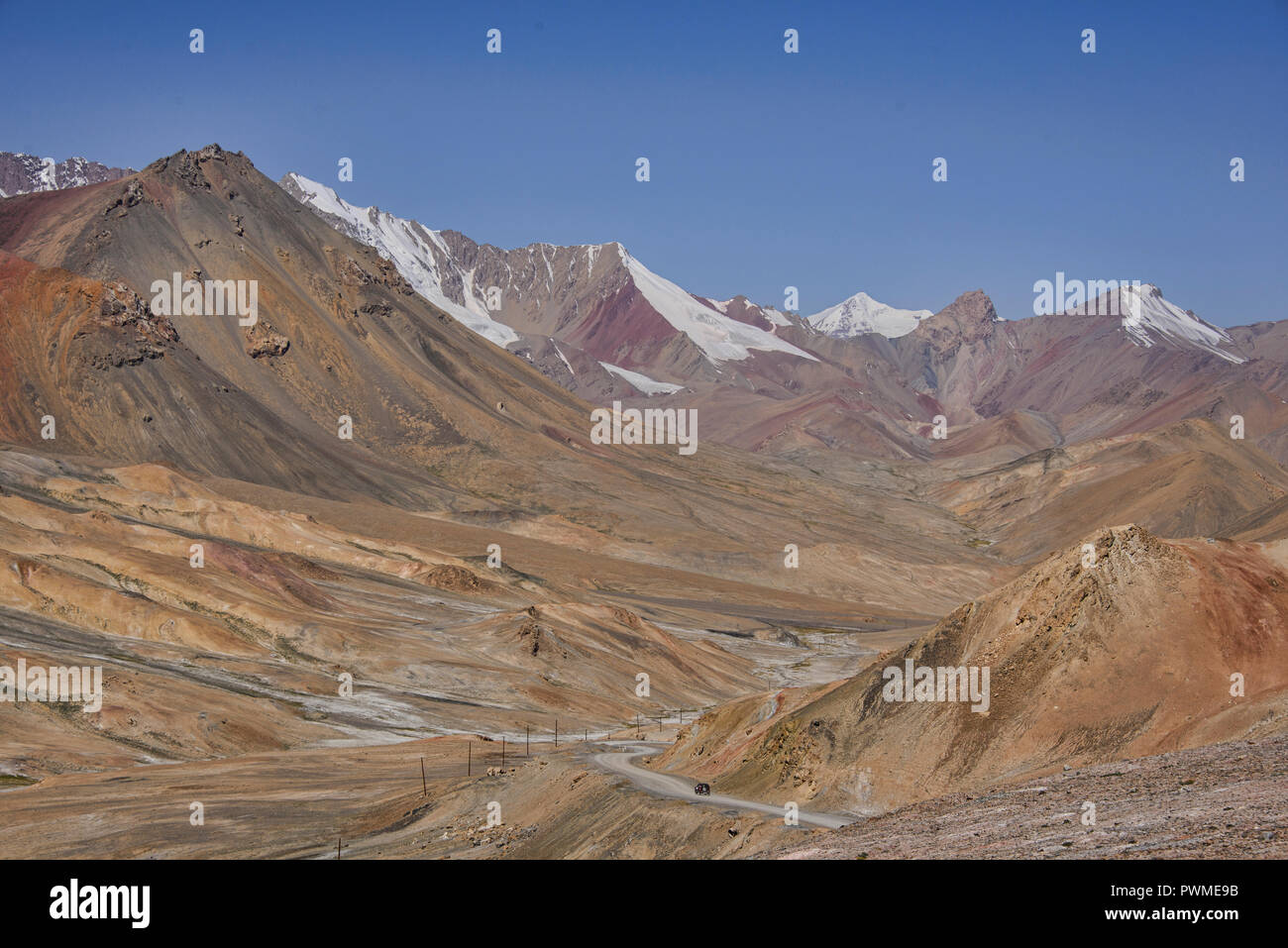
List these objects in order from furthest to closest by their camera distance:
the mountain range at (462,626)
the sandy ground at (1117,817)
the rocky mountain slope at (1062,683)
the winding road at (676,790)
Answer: the mountain range at (462,626), the rocky mountain slope at (1062,683), the winding road at (676,790), the sandy ground at (1117,817)

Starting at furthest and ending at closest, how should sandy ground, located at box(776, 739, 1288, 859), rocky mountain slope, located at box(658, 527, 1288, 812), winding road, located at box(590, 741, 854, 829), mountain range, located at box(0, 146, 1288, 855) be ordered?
mountain range, located at box(0, 146, 1288, 855), rocky mountain slope, located at box(658, 527, 1288, 812), winding road, located at box(590, 741, 854, 829), sandy ground, located at box(776, 739, 1288, 859)

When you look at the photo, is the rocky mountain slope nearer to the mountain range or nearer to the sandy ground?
the mountain range

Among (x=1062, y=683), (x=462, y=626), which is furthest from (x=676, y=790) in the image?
(x=462, y=626)

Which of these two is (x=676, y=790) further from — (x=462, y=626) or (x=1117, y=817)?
(x=462, y=626)

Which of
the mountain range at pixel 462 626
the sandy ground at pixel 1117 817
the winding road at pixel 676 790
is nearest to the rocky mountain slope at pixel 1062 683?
the mountain range at pixel 462 626

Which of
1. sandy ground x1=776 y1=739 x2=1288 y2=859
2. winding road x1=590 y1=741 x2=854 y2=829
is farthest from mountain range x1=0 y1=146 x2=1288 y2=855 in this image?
sandy ground x1=776 y1=739 x2=1288 y2=859

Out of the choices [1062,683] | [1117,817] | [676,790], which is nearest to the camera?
[1117,817]

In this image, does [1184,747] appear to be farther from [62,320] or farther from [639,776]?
[62,320]

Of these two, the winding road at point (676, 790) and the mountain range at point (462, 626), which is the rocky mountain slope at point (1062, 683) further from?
the winding road at point (676, 790)
